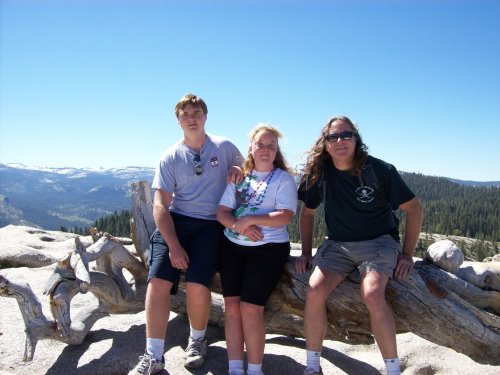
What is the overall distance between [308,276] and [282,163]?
1647mm

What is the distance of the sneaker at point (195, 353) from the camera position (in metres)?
5.46

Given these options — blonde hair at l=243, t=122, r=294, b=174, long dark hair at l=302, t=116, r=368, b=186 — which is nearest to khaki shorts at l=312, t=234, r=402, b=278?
long dark hair at l=302, t=116, r=368, b=186

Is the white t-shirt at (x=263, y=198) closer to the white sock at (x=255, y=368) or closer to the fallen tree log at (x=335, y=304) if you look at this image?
the fallen tree log at (x=335, y=304)

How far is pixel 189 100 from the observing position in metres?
5.79

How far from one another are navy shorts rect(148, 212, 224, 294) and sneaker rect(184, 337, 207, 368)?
0.78 m

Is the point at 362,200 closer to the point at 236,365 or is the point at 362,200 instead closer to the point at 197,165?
the point at 197,165

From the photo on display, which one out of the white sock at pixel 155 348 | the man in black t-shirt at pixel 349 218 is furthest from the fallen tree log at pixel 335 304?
the white sock at pixel 155 348

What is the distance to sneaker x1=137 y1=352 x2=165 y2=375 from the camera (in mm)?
5051

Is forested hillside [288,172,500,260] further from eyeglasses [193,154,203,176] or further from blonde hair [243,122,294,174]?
blonde hair [243,122,294,174]

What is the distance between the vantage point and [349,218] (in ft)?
17.8

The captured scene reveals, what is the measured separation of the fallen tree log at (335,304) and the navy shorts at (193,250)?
107 centimetres

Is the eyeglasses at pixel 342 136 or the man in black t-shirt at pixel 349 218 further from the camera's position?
the eyeglasses at pixel 342 136

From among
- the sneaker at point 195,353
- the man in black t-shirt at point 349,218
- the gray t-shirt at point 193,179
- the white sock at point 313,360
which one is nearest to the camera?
the white sock at point 313,360

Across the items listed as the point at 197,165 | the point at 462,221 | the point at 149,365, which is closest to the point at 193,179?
the point at 197,165
